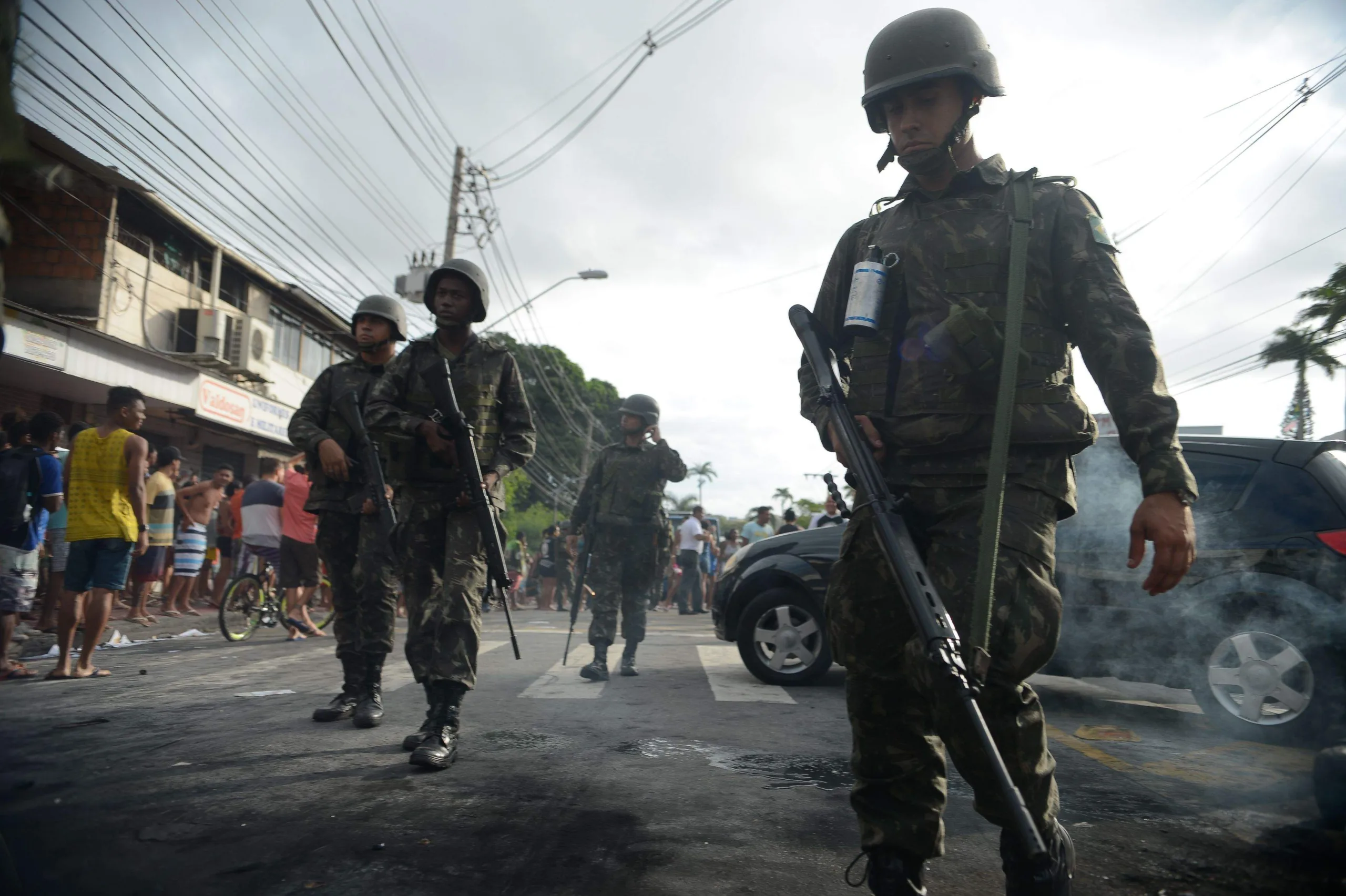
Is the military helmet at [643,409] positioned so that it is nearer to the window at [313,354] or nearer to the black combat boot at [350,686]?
the black combat boot at [350,686]

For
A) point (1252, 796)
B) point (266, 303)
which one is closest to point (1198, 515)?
point (1252, 796)

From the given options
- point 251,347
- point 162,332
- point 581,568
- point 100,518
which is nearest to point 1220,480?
point 581,568

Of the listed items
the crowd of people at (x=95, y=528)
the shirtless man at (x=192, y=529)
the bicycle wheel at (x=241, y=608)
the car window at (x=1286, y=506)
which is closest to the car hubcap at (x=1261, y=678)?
the car window at (x=1286, y=506)

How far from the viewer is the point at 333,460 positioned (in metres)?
4.50

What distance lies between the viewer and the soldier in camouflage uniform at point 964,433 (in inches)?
79.0

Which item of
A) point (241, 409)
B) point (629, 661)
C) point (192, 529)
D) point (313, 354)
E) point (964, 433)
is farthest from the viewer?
point (313, 354)

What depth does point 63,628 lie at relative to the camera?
19.7ft

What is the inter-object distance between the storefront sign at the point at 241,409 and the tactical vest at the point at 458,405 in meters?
13.8

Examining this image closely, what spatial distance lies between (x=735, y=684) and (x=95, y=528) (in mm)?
4168

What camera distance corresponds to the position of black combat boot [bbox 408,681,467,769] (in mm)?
3496

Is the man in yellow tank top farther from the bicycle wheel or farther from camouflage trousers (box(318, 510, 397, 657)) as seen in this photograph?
the bicycle wheel

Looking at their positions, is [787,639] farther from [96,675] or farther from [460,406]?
[96,675]

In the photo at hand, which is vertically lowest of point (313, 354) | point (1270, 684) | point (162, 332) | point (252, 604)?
point (1270, 684)

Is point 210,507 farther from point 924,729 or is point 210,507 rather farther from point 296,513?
point 924,729
